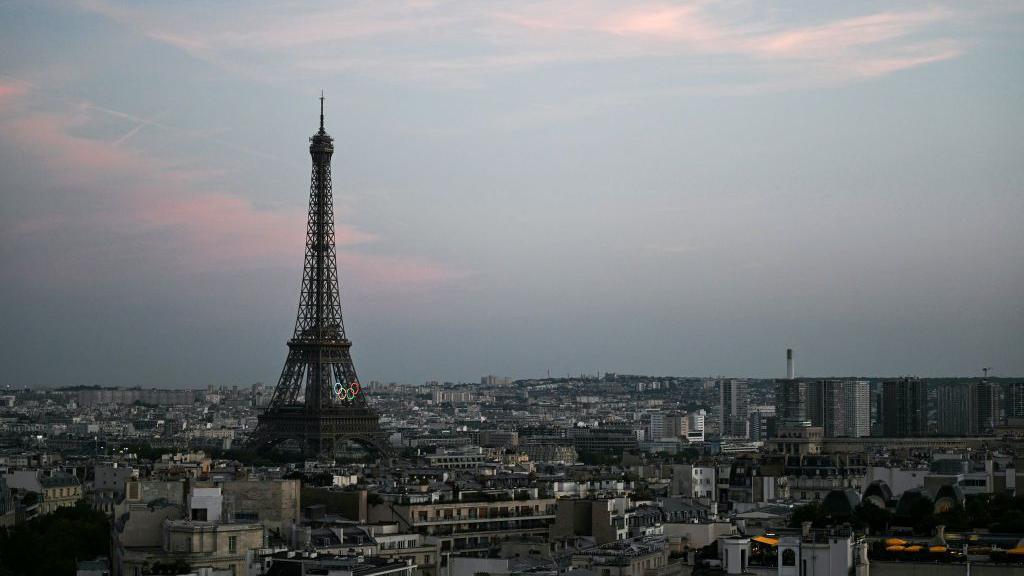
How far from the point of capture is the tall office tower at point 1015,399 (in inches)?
6570

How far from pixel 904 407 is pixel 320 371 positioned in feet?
282

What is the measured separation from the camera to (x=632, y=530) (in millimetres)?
51344

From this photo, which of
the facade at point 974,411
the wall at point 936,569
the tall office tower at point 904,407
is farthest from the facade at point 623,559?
the facade at point 974,411

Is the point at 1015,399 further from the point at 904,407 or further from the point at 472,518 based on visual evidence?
the point at 472,518

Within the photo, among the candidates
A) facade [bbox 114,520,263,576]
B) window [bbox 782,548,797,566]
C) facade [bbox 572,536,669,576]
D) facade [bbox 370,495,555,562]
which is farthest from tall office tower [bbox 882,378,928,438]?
window [bbox 782,548,797,566]

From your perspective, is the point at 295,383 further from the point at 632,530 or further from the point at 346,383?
the point at 632,530

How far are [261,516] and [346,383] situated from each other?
67.1 metres

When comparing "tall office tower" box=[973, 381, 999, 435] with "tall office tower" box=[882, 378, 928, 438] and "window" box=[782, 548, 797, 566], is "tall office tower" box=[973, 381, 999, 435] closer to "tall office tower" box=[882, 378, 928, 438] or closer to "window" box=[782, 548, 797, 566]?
"tall office tower" box=[882, 378, 928, 438]

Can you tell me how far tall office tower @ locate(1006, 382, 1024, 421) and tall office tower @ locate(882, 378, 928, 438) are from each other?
905 centimetres

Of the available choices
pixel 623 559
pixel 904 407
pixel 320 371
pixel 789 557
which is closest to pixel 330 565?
pixel 623 559

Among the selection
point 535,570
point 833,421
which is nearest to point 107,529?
point 535,570

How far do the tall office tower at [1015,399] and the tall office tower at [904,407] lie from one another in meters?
9.05

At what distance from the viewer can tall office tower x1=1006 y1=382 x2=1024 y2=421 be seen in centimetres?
16688

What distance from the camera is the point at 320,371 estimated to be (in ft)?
375
